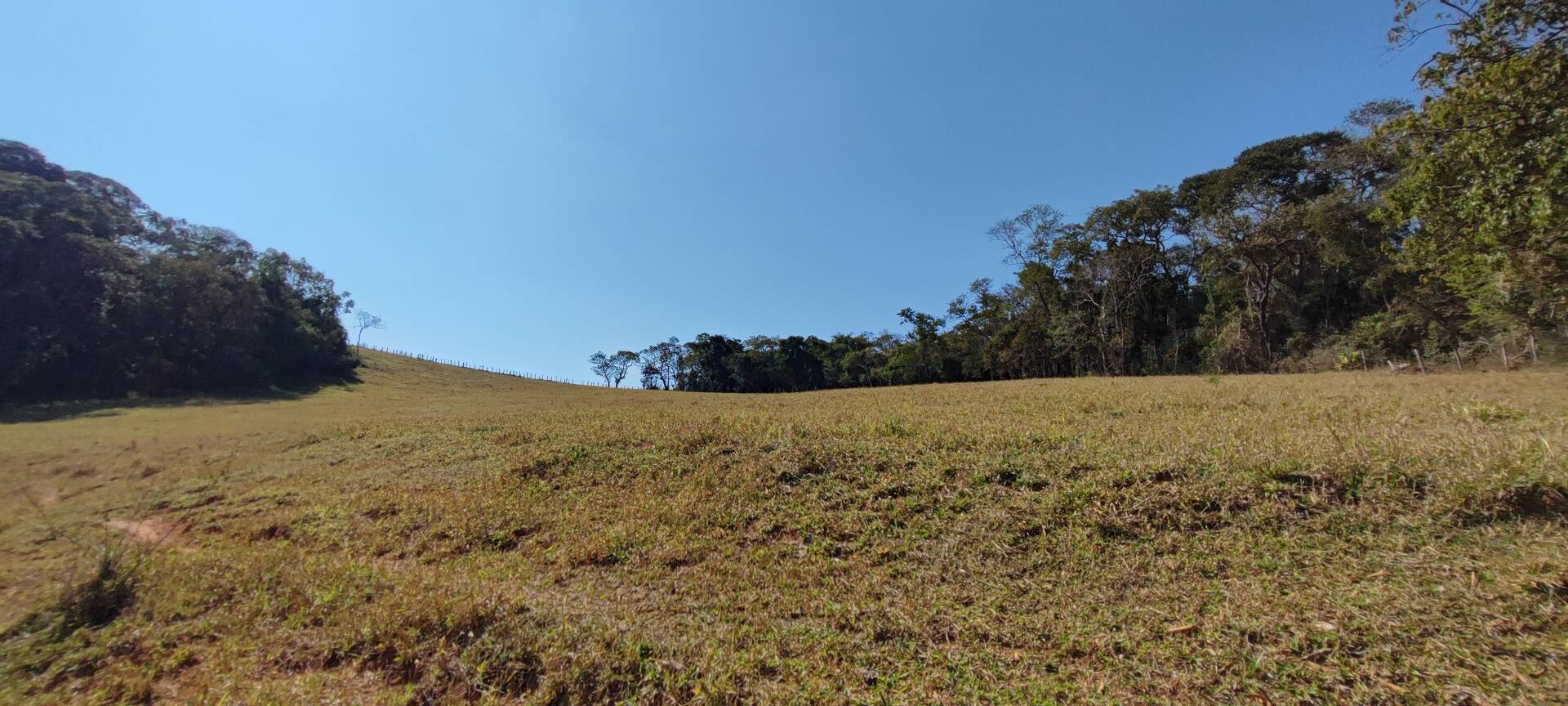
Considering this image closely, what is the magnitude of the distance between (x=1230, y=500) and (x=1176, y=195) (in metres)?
44.7

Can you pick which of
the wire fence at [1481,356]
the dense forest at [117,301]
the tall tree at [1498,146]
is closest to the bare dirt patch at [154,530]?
the tall tree at [1498,146]

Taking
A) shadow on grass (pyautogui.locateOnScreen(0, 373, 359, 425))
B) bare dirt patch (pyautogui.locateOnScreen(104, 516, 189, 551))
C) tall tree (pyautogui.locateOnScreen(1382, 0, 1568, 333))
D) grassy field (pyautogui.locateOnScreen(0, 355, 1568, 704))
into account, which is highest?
tall tree (pyautogui.locateOnScreen(1382, 0, 1568, 333))

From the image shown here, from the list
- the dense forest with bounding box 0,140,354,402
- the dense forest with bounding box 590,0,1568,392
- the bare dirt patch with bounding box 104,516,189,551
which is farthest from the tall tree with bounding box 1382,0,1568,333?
the dense forest with bounding box 0,140,354,402

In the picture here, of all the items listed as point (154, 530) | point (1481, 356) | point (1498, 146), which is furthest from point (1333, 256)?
point (154, 530)

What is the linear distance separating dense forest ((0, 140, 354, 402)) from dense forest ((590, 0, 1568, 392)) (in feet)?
151

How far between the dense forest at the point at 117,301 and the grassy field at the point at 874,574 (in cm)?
2488

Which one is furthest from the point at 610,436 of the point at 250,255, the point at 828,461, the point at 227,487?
the point at 250,255

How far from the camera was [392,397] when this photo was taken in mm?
29922

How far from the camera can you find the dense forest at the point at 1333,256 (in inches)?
350

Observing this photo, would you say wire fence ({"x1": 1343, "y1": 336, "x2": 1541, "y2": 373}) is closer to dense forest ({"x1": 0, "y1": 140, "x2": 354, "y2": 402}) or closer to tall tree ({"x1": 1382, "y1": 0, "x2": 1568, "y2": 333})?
tall tree ({"x1": 1382, "y1": 0, "x2": 1568, "y2": 333})

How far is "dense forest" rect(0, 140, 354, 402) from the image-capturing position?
2300 centimetres

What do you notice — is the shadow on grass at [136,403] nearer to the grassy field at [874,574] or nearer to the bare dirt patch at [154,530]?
the grassy field at [874,574]

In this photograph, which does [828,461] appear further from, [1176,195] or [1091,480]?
[1176,195]

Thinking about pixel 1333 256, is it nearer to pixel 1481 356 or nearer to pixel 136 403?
pixel 1481 356
